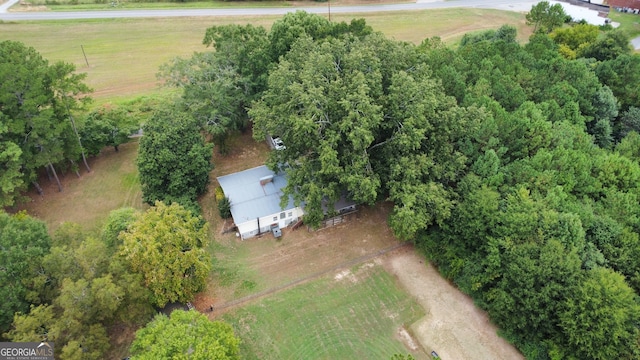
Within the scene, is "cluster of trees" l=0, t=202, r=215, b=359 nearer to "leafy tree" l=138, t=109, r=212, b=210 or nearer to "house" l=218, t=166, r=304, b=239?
"house" l=218, t=166, r=304, b=239

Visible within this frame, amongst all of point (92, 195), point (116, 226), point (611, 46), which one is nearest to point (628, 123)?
point (611, 46)

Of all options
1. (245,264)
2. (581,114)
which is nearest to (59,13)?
(245,264)

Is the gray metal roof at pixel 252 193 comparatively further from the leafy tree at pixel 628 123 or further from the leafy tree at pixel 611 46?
the leafy tree at pixel 611 46

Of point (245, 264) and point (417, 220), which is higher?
point (417, 220)

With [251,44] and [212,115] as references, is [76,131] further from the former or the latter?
[251,44]

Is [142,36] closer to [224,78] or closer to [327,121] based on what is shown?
[224,78]

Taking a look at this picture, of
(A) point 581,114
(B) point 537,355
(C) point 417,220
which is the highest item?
(A) point 581,114

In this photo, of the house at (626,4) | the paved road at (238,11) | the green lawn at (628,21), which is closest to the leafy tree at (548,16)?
the green lawn at (628,21)
